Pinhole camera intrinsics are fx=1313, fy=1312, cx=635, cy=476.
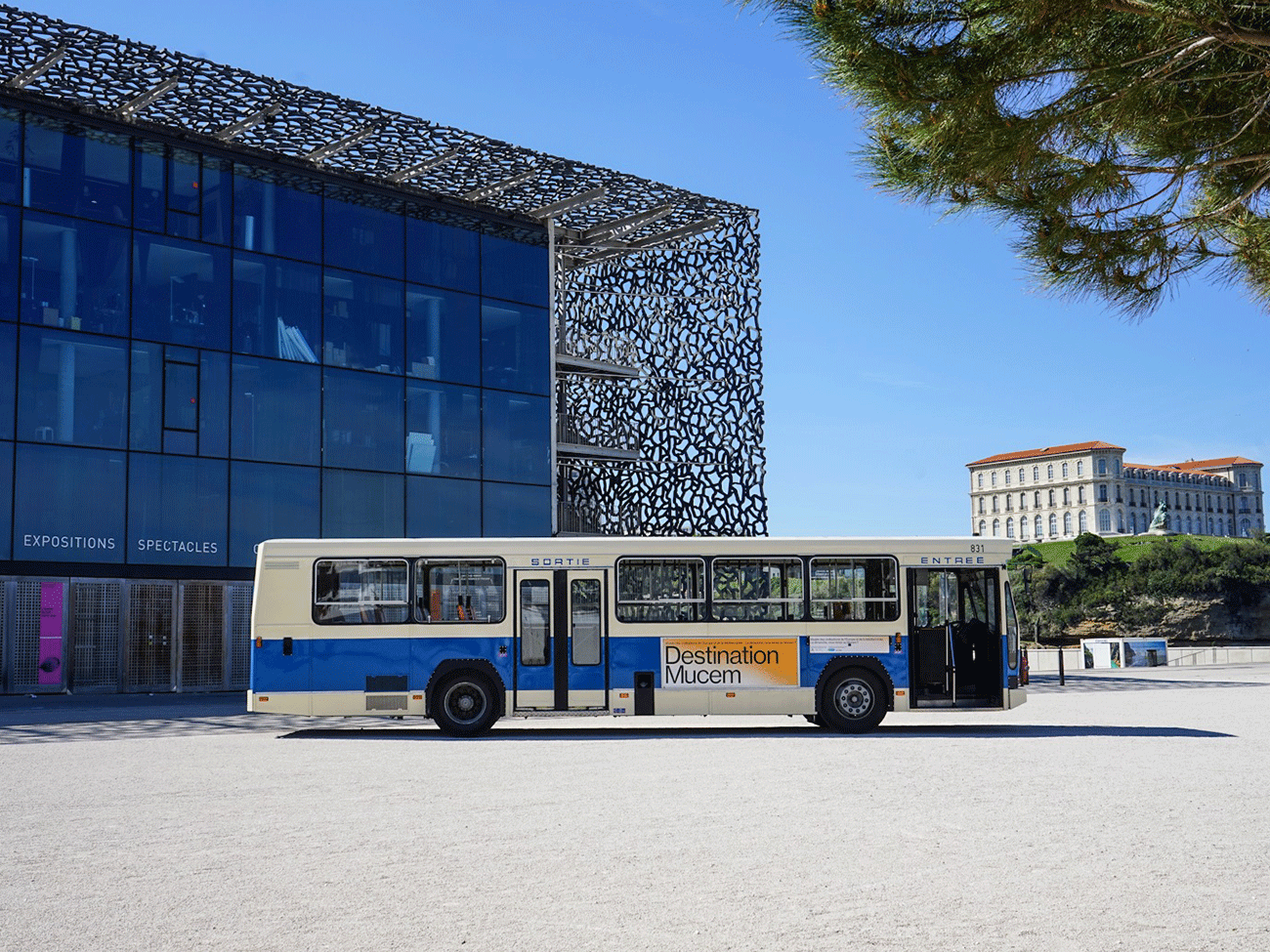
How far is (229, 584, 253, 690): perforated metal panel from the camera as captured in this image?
27.8 metres

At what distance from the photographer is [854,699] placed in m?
17.9

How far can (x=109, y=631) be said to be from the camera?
86.1ft

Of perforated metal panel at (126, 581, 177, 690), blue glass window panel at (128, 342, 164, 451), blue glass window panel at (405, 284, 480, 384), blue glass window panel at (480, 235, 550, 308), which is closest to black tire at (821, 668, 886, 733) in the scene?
perforated metal panel at (126, 581, 177, 690)

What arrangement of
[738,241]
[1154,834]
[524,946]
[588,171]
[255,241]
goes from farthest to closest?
[738,241] → [588,171] → [255,241] → [1154,834] → [524,946]

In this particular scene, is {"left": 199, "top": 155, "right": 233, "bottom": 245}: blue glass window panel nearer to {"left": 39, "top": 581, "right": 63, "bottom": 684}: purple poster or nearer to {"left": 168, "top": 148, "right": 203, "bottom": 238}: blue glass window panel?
{"left": 168, "top": 148, "right": 203, "bottom": 238}: blue glass window panel

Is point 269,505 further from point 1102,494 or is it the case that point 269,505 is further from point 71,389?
point 1102,494

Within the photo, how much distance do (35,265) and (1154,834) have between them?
23.5 metres

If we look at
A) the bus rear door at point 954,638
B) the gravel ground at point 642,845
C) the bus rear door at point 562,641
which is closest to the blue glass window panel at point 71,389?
the gravel ground at point 642,845

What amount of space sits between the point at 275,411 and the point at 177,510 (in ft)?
9.81

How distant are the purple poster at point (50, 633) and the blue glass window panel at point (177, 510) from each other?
5.34 feet

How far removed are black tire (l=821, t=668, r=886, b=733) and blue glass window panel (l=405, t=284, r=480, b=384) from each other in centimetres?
1561

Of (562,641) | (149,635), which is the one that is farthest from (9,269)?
(562,641)

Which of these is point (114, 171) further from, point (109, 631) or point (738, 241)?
point (738, 241)

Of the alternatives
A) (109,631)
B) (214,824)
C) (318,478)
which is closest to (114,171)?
(318,478)
